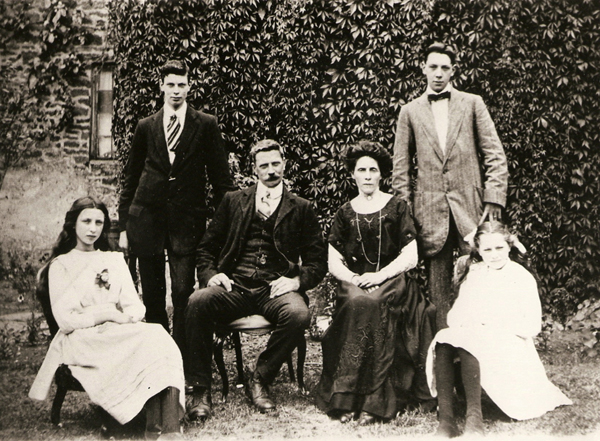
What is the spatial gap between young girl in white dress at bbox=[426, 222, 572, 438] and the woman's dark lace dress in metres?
0.22

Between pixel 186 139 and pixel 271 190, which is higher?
pixel 186 139

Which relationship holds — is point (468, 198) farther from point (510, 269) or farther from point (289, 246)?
point (289, 246)

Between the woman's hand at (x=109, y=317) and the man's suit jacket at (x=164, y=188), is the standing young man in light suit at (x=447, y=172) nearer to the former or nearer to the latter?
the man's suit jacket at (x=164, y=188)

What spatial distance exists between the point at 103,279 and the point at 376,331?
1564 mm

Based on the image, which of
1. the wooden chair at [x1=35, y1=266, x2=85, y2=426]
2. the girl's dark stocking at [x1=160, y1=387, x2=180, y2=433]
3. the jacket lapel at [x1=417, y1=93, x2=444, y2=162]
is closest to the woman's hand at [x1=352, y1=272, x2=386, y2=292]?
the jacket lapel at [x1=417, y1=93, x2=444, y2=162]

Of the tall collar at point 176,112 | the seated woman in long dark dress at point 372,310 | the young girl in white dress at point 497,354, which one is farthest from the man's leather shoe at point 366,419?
the tall collar at point 176,112

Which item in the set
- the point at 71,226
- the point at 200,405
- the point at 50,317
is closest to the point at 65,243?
the point at 71,226

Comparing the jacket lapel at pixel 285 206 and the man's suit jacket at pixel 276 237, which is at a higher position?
the jacket lapel at pixel 285 206

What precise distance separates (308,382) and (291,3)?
328 centimetres

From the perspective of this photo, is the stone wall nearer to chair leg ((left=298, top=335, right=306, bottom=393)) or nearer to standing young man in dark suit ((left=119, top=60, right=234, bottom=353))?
standing young man in dark suit ((left=119, top=60, right=234, bottom=353))

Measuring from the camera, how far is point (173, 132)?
3.98m

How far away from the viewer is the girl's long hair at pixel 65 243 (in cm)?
336

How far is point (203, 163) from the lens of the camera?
4.10m

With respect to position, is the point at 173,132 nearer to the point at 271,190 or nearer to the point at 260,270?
the point at 271,190
